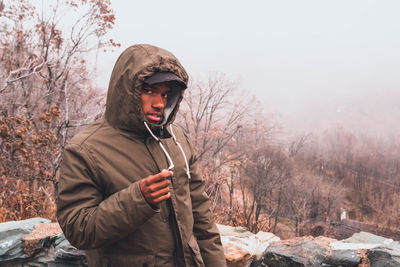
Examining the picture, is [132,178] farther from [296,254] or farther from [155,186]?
[296,254]

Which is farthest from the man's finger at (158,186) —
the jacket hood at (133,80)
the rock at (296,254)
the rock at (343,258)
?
the rock at (343,258)

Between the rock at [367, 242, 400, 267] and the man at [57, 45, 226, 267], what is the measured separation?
1.70 meters

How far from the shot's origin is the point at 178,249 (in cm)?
142

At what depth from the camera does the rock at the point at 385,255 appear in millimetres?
2279

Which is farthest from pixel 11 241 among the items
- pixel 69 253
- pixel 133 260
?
pixel 133 260

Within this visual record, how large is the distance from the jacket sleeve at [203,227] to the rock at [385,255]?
1472mm

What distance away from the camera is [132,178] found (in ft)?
4.35

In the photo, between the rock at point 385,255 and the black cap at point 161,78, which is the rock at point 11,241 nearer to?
the black cap at point 161,78

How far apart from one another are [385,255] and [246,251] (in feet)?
3.70

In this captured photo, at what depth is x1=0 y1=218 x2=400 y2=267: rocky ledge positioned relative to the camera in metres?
2.46

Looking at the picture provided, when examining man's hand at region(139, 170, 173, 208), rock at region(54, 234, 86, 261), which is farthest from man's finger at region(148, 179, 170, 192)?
rock at region(54, 234, 86, 261)

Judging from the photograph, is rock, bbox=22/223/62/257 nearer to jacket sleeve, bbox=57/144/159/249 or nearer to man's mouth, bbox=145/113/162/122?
jacket sleeve, bbox=57/144/159/249

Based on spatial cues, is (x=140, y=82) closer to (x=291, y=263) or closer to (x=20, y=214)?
(x=291, y=263)

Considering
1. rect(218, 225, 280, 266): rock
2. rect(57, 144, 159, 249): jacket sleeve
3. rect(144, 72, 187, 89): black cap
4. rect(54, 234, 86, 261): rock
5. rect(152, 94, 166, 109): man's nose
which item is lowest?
rect(218, 225, 280, 266): rock
